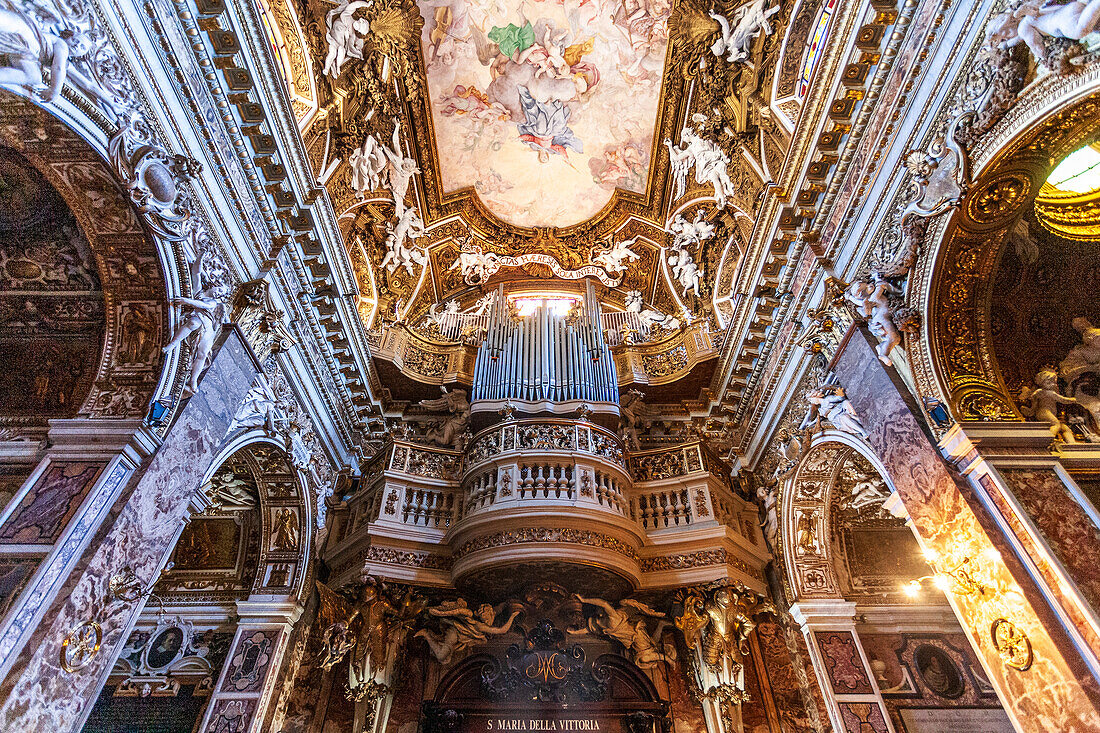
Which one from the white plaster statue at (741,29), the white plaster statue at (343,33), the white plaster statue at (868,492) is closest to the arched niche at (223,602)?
the white plaster statue at (343,33)

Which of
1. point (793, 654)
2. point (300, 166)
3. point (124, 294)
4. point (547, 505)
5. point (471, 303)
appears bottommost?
point (793, 654)

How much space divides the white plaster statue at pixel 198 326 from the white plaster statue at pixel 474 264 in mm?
8021

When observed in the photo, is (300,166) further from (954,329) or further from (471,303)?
(954,329)

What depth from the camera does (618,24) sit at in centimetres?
1088

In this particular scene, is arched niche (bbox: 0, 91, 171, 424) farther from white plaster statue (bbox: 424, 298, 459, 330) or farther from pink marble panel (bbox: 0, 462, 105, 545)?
white plaster statue (bbox: 424, 298, 459, 330)

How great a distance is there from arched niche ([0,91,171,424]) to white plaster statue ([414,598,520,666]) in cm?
521

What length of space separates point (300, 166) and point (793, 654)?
10.1 meters

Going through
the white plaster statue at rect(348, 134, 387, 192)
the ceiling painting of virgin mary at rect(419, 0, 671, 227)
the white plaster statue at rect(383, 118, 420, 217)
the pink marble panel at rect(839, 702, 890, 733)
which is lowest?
the pink marble panel at rect(839, 702, 890, 733)

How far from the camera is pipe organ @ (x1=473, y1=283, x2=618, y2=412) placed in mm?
10508

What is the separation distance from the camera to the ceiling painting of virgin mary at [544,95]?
10859 mm

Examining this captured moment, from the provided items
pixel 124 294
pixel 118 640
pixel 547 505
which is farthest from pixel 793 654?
pixel 124 294

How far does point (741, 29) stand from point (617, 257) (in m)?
6.11

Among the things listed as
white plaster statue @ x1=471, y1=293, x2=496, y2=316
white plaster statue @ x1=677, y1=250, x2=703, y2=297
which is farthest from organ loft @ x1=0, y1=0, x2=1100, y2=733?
white plaster statue @ x1=471, y1=293, x2=496, y2=316

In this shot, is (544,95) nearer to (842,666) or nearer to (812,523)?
(812,523)
